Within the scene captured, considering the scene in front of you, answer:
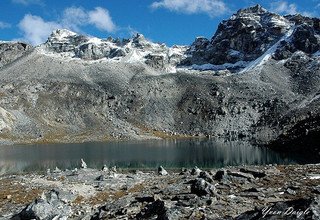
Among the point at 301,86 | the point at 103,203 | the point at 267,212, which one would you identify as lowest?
the point at 103,203

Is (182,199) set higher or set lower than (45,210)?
higher

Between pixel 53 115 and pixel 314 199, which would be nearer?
pixel 314 199

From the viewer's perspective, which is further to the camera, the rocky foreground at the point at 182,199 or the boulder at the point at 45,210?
the boulder at the point at 45,210

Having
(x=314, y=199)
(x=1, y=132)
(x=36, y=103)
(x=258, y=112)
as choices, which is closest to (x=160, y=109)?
(x=258, y=112)

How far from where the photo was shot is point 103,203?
3106 cm

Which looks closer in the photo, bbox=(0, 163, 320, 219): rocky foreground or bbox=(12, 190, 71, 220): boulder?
bbox=(0, 163, 320, 219): rocky foreground

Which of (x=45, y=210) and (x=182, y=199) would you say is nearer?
(x=45, y=210)

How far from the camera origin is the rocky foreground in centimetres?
2219

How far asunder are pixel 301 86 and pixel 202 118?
1852 inches

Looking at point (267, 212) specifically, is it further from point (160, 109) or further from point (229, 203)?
point (160, 109)

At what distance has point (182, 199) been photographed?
27656 millimetres

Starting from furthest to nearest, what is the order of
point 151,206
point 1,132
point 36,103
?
point 36,103 < point 1,132 < point 151,206

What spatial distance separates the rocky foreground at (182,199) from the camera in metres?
22.2

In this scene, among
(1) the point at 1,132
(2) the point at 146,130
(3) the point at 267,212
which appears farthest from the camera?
(2) the point at 146,130
